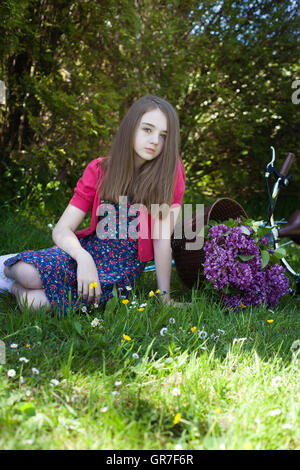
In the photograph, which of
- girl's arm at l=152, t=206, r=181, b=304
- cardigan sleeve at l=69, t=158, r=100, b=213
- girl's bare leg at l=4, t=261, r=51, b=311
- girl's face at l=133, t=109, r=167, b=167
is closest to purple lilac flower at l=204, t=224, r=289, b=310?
girl's arm at l=152, t=206, r=181, b=304

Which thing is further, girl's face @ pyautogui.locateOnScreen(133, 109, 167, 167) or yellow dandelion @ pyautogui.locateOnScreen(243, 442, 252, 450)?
girl's face @ pyautogui.locateOnScreen(133, 109, 167, 167)

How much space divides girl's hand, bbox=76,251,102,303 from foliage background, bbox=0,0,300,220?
191cm

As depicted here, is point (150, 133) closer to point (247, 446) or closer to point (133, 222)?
point (133, 222)

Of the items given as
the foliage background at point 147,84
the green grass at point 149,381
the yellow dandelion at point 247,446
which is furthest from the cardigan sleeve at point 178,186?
the foliage background at point 147,84

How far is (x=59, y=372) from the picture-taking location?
4.74ft

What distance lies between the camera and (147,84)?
4461 mm

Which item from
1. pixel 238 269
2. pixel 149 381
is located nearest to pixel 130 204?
pixel 238 269

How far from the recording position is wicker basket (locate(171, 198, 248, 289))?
2.35 meters

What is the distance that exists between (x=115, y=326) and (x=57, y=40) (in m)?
3.11

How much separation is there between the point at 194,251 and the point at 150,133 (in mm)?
664

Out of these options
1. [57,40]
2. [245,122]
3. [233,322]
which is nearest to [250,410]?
[233,322]

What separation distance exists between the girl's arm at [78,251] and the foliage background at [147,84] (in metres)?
1.64

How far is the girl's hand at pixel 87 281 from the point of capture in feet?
6.66

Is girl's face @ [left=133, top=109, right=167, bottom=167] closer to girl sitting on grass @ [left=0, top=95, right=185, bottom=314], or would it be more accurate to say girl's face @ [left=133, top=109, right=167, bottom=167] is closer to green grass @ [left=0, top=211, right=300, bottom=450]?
girl sitting on grass @ [left=0, top=95, right=185, bottom=314]
